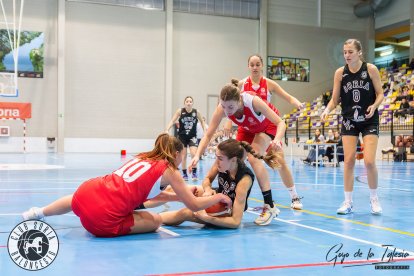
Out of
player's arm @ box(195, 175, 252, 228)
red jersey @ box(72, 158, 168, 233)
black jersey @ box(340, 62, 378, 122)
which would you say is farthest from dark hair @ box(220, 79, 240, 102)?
black jersey @ box(340, 62, 378, 122)

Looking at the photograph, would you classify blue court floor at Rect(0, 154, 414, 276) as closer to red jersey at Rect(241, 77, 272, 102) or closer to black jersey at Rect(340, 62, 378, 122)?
black jersey at Rect(340, 62, 378, 122)

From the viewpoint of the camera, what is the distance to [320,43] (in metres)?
30.1

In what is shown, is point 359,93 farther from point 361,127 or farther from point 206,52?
point 206,52

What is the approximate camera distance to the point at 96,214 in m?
3.75

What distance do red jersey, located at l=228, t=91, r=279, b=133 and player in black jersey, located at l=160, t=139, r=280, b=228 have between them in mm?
519

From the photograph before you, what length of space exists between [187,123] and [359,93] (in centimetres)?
531

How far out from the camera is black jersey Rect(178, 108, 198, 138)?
10.3 m

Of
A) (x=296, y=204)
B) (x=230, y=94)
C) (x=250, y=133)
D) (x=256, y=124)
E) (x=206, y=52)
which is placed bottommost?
(x=296, y=204)

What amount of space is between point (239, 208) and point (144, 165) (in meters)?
1.05

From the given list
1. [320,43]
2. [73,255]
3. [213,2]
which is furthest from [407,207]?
[320,43]

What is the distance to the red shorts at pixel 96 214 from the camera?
3760mm

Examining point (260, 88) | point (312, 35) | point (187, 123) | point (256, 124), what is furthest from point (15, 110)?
point (256, 124)

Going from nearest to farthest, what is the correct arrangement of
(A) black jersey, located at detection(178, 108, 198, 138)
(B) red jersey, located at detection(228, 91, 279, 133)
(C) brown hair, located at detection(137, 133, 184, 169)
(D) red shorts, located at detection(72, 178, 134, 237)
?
1. (D) red shorts, located at detection(72, 178, 134, 237)
2. (C) brown hair, located at detection(137, 133, 184, 169)
3. (B) red jersey, located at detection(228, 91, 279, 133)
4. (A) black jersey, located at detection(178, 108, 198, 138)

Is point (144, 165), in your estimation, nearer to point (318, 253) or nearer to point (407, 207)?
point (318, 253)
